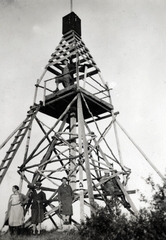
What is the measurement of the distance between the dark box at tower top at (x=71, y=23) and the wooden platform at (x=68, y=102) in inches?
172

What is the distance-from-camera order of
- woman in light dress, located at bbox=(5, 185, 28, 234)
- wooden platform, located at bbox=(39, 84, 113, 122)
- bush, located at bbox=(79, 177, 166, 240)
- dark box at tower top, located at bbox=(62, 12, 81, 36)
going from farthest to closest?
dark box at tower top, located at bbox=(62, 12, 81, 36) < wooden platform, located at bbox=(39, 84, 113, 122) < woman in light dress, located at bbox=(5, 185, 28, 234) < bush, located at bbox=(79, 177, 166, 240)

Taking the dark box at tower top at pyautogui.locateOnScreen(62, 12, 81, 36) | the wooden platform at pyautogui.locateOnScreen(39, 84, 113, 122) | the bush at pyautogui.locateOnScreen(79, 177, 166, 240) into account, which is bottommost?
the bush at pyautogui.locateOnScreen(79, 177, 166, 240)

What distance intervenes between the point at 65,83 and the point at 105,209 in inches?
285

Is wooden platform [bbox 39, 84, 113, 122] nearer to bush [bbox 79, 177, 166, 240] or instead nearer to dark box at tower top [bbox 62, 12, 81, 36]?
dark box at tower top [bbox 62, 12, 81, 36]

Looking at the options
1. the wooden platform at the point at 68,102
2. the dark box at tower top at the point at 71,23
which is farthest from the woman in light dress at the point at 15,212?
the dark box at tower top at the point at 71,23

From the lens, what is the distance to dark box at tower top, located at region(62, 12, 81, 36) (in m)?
13.7

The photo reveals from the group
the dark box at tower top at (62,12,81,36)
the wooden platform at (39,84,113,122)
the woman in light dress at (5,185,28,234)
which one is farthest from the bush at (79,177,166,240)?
the dark box at tower top at (62,12,81,36)

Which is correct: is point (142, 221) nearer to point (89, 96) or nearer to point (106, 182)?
point (106, 182)

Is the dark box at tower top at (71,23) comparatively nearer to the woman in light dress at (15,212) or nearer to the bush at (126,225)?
the woman in light dress at (15,212)

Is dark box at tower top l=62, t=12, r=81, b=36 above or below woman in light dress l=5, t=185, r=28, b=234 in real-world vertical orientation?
above

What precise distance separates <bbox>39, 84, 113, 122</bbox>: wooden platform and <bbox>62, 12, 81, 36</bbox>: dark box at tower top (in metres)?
4.36

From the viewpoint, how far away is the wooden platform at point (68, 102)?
10.6m

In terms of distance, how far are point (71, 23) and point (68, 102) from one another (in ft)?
15.6

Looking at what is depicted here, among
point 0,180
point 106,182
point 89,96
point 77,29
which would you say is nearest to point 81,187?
point 106,182
